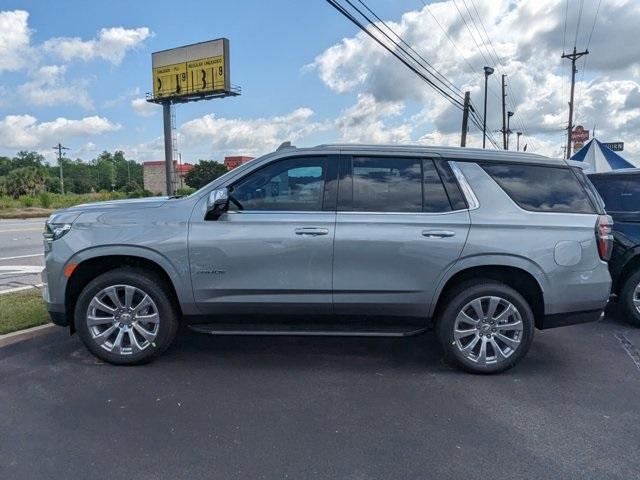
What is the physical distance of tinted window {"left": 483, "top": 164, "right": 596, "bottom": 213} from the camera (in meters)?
4.42

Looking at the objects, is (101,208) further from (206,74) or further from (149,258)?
(206,74)

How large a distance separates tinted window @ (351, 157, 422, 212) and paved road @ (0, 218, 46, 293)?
19.9 ft

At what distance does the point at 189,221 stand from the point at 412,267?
1897 millimetres

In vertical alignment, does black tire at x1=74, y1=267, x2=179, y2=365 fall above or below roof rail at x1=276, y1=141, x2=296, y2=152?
below

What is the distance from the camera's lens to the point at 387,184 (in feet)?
14.5

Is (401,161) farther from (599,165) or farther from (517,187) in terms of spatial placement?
(599,165)

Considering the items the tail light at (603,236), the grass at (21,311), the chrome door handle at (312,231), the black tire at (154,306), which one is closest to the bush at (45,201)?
the grass at (21,311)

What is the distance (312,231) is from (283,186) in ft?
1.63

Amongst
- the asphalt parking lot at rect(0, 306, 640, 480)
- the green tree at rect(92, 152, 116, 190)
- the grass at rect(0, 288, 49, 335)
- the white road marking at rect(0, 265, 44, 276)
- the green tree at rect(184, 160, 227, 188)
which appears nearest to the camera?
the asphalt parking lot at rect(0, 306, 640, 480)

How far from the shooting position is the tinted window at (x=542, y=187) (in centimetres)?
442

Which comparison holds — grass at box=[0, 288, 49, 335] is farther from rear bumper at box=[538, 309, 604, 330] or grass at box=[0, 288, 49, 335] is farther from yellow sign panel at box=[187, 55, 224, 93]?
yellow sign panel at box=[187, 55, 224, 93]

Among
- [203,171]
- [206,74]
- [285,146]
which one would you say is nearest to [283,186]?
[285,146]

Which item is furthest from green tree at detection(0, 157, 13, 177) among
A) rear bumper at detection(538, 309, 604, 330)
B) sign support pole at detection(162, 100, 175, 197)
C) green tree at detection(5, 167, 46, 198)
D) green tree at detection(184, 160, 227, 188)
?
rear bumper at detection(538, 309, 604, 330)

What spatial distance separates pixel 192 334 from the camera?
546cm
